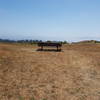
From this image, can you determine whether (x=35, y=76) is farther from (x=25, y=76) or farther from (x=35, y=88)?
(x=35, y=88)

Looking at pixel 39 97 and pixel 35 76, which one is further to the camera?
pixel 35 76

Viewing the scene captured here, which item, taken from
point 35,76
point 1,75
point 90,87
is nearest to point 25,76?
point 35,76

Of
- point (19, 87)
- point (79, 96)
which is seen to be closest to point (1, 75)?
point (19, 87)

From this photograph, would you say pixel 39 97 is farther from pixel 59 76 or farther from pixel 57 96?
pixel 59 76

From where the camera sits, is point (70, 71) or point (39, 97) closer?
point (39, 97)

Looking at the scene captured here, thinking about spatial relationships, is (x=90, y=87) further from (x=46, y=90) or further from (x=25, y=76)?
(x=25, y=76)

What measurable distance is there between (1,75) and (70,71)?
149 inches

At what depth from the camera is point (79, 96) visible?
673 centimetres

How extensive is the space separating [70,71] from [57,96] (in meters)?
3.72

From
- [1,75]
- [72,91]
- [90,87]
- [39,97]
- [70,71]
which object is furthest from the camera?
[70,71]

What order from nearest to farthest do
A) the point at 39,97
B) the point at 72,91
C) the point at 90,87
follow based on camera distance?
the point at 39,97 < the point at 72,91 < the point at 90,87

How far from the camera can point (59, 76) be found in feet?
29.9

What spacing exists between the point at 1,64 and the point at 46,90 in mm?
4345

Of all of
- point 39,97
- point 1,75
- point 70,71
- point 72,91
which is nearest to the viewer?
point 39,97
